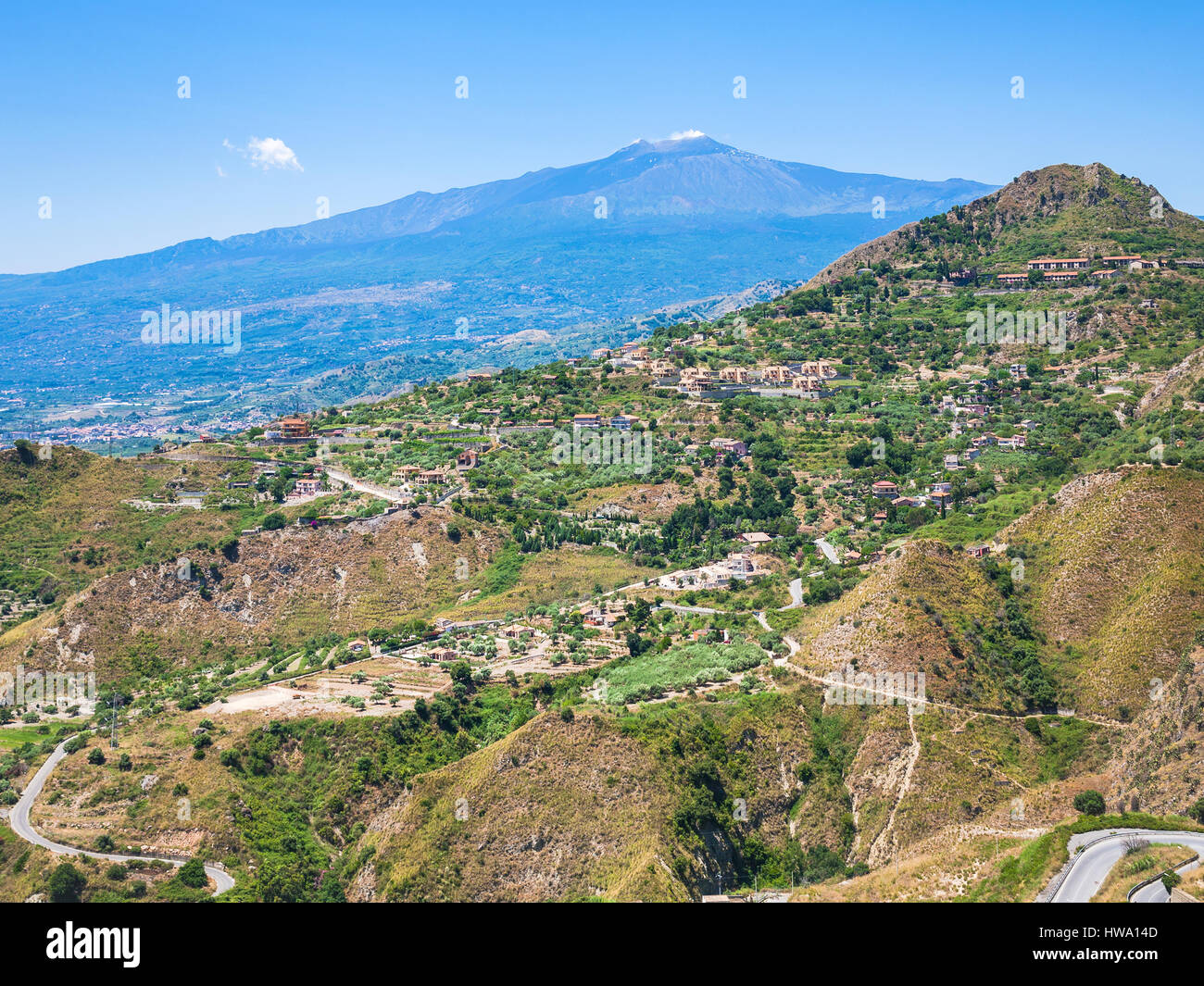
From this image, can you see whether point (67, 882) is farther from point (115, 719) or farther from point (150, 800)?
point (115, 719)

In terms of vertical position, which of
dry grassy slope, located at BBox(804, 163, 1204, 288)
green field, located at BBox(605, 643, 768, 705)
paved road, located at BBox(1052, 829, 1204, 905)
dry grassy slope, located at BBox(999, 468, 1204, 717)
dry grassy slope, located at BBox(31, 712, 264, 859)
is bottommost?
dry grassy slope, located at BBox(31, 712, 264, 859)

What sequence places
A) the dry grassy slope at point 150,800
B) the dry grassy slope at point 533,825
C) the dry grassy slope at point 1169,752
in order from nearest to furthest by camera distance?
the dry grassy slope at point 1169,752, the dry grassy slope at point 533,825, the dry grassy slope at point 150,800

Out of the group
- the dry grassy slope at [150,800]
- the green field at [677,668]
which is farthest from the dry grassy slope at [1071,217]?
the dry grassy slope at [150,800]

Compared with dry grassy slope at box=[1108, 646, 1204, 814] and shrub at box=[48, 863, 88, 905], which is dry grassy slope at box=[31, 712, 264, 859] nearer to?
shrub at box=[48, 863, 88, 905]

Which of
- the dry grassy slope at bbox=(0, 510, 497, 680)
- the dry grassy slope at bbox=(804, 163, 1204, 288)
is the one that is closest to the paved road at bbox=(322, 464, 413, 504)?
the dry grassy slope at bbox=(0, 510, 497, 680)

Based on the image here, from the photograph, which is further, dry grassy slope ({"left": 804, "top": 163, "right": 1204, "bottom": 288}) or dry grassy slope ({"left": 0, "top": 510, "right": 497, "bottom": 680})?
dry grassy slope ({"left": 804, "top": 163, "right": 1204, "bottom": 288})

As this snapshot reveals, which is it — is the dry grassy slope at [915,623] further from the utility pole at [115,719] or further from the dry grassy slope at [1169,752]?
the utility pole at [115,719]
